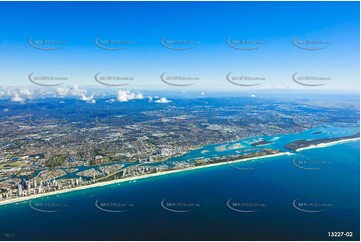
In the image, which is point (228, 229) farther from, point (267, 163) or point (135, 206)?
point (267, 163)

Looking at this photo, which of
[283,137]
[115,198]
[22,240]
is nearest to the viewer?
[22,240]

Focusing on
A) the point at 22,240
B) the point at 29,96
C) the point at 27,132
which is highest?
the point at 29,96

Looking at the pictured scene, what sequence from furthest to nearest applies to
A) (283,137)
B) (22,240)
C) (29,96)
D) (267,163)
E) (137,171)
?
(29,96) < (283,137) < (267,163) < (137,171) < (22,240)

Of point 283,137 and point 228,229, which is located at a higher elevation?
point 283,137

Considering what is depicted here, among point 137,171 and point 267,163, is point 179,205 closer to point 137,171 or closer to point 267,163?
point 137,171

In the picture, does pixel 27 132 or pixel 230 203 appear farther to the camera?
pixel 27 132

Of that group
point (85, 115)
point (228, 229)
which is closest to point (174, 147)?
point (228, 229)
